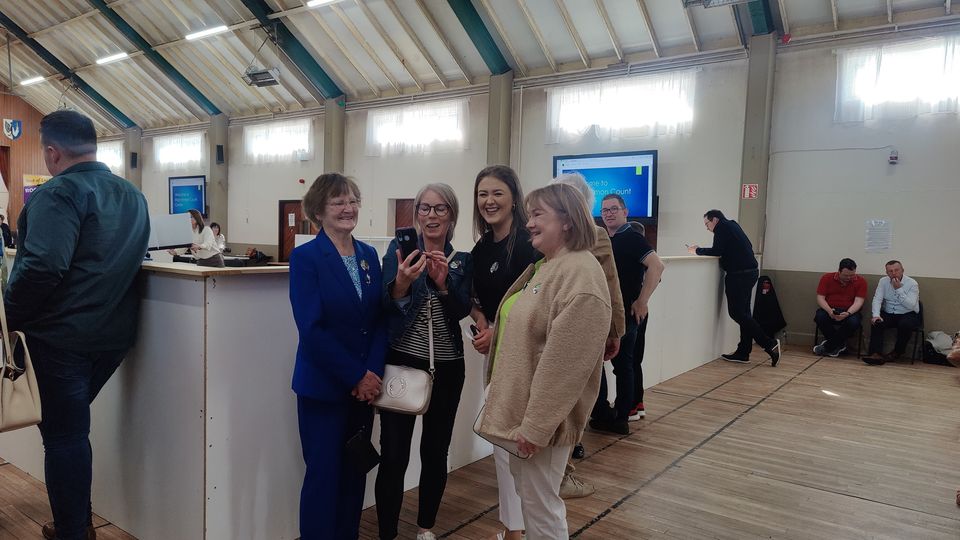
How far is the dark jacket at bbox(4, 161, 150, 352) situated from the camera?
1787 millimetres

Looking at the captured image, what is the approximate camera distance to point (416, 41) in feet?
29.8

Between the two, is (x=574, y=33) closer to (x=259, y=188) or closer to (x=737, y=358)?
(x=737, y=358)

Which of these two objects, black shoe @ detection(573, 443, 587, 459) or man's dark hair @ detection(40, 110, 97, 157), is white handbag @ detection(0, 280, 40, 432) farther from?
black shoe @ detection(573, 443, 587, 459)

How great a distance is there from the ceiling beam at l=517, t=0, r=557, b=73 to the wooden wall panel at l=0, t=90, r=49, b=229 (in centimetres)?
1326

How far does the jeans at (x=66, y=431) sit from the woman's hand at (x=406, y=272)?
1043 mm

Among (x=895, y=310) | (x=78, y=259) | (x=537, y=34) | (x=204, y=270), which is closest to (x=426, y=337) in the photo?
(x=204, y=270)

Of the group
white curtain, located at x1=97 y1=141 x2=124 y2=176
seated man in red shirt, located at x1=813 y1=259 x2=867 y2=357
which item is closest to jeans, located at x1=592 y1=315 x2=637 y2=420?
seated man in red shirt, located at x1=813 y1=259 x2=867 y2=357

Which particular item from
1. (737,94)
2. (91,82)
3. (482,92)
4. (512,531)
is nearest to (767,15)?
(737,94)

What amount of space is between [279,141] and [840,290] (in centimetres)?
1012

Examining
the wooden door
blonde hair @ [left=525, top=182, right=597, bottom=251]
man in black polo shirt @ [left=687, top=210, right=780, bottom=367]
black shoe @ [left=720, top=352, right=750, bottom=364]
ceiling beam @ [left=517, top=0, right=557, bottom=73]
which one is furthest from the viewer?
the wooden door

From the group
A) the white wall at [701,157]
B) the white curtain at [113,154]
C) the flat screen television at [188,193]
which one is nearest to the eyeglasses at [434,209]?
the white wall at [701,157]

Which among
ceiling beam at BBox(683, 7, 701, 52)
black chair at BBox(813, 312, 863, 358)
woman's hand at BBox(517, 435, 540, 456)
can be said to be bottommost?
black chair at BBox(813, 312, 863, 358)

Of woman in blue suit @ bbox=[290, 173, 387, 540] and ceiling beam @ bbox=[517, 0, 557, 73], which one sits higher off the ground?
ceiling beam @ bbox=[517, 0, 557, 73]

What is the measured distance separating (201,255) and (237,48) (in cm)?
957
